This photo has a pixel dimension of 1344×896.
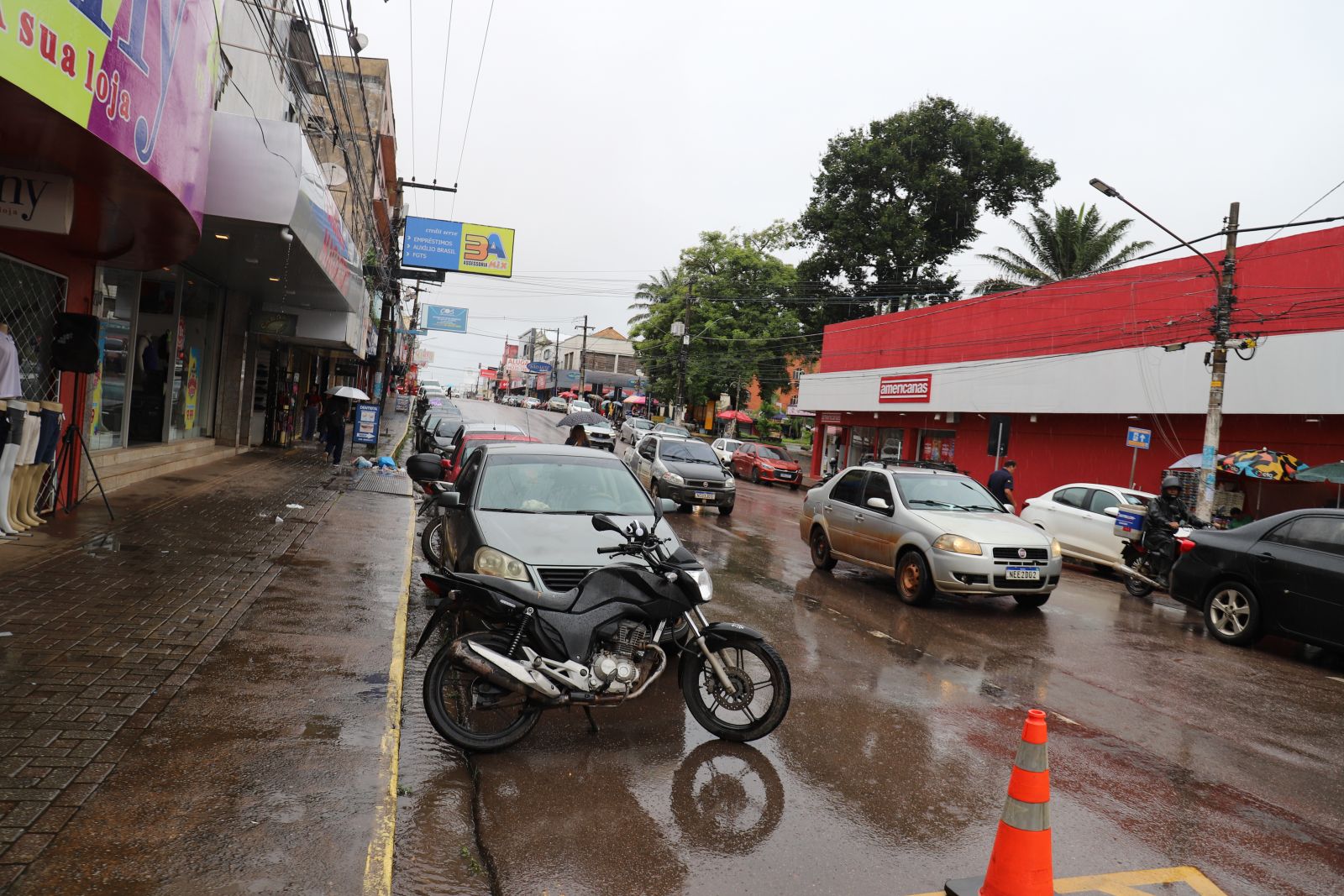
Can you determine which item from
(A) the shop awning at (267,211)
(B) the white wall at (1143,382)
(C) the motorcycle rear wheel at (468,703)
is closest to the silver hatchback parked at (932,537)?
(C) the motorcycle rear wheel at (468,703)

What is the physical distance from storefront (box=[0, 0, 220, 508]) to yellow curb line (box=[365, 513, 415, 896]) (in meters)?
3.97

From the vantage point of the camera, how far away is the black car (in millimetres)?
8508

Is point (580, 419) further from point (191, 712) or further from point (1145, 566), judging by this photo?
point (191, 712)

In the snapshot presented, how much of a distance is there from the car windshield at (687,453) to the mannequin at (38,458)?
1223cm

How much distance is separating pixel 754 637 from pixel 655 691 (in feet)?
4.48

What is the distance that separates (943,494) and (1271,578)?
3.48 metres

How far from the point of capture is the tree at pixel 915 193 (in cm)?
4809

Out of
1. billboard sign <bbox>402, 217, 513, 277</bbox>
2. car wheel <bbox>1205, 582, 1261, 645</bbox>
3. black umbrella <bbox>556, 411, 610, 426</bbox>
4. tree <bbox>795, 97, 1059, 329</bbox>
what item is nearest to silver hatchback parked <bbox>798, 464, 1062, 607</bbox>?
car wheel <bbox>1205, 582, 1261, 645</bbox>

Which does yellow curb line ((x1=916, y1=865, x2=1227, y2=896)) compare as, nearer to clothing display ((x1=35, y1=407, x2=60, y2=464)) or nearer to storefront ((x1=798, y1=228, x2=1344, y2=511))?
clothing display ((x1=35, y1=407, x2=60, y2=464))

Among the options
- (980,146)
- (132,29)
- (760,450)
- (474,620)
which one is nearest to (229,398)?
(132,29)

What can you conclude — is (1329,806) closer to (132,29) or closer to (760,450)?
(132,29)

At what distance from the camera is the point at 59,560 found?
800 cm

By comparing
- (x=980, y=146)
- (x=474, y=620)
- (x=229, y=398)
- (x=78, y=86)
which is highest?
(x=980, y=146)

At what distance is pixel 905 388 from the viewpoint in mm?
32969
